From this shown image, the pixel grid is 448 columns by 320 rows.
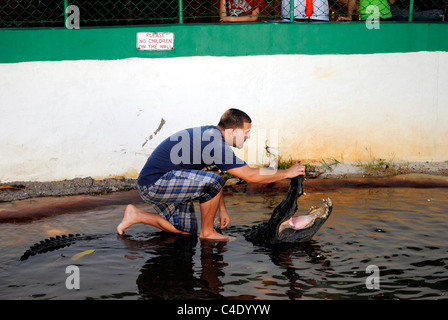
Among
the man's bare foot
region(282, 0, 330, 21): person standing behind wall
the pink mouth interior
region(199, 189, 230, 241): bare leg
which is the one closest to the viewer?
the pink mouth interior

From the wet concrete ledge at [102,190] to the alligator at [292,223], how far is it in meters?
1.73

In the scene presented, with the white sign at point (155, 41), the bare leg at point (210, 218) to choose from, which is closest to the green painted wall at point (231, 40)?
the white sign at point (155, 41)

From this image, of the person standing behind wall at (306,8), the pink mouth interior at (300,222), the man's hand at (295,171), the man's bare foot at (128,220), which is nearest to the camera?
the man's hand at (295,171)

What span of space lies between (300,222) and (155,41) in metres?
3.48

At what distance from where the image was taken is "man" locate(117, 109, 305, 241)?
4734mm

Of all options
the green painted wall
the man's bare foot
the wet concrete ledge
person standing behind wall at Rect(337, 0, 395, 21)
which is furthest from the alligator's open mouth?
person standing behind wall at Rect(337, 0, 395, 21)

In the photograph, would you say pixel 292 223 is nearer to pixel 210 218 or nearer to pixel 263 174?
pixel 263 174

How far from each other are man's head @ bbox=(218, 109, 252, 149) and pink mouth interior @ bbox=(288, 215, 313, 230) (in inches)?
33.5

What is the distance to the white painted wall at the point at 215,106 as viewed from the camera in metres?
7.07

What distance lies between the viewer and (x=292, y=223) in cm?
485

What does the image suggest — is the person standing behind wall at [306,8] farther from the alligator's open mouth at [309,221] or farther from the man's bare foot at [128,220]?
the man's bare foot at [128,220]

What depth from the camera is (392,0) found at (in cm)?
776

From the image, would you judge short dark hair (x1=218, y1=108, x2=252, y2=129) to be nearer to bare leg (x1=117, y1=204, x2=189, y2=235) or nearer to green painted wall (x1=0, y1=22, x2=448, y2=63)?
bare leg (x1=117, y1=204, x2=189, y2=235)
